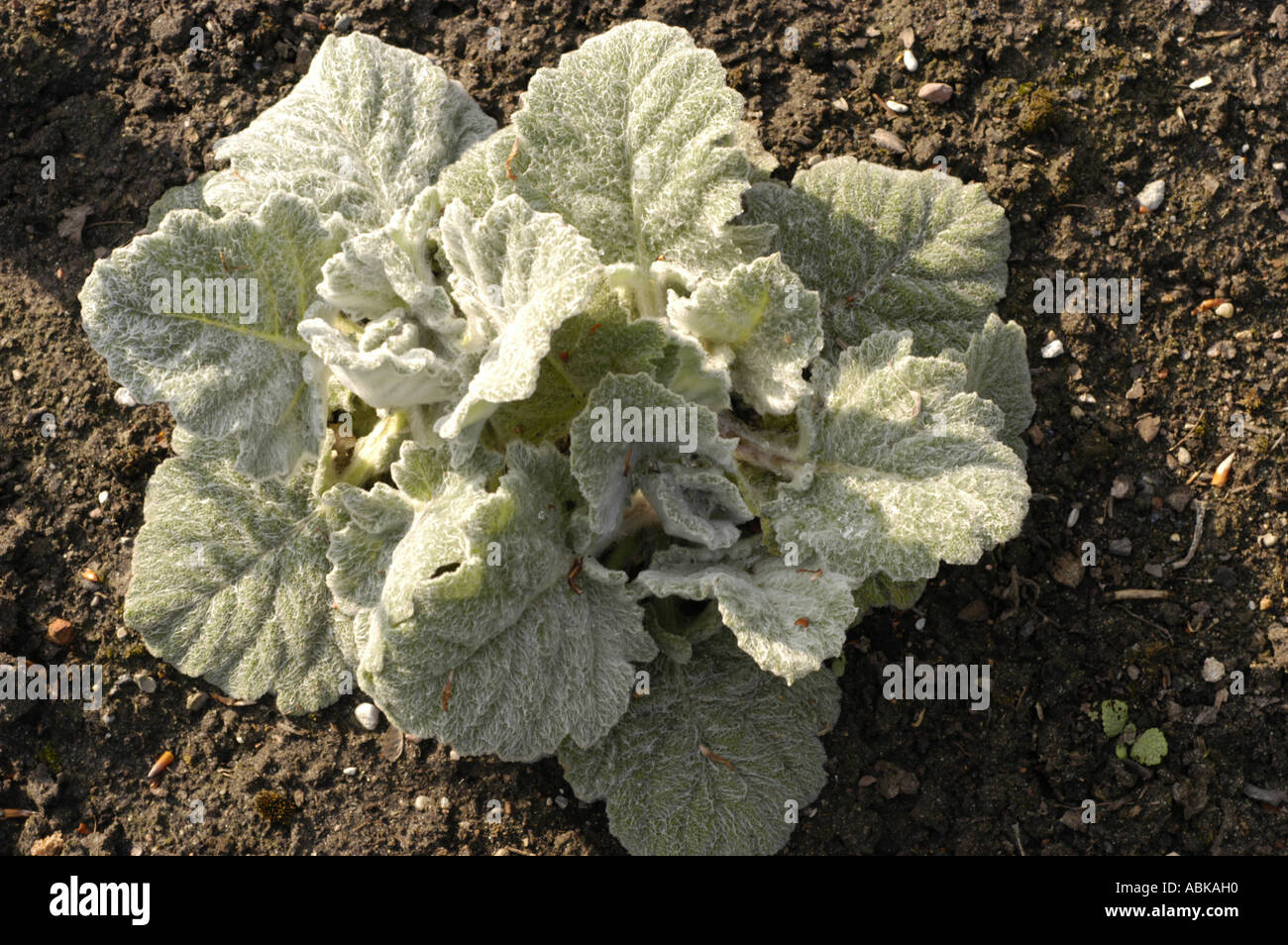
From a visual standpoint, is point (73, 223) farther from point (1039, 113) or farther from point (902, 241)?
point (1039, 113)

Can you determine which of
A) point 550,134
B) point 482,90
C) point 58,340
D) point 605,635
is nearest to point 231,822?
point 605,635

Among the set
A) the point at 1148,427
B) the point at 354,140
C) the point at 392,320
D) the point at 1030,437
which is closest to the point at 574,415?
the point at 392,320

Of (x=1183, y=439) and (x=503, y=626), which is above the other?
(x=1183, y=439)

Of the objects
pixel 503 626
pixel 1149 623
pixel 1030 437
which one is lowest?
pixel 1149 623

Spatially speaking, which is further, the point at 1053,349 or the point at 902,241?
the point at 1053,349

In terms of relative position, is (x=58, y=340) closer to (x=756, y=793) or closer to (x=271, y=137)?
(x=271, y=137)

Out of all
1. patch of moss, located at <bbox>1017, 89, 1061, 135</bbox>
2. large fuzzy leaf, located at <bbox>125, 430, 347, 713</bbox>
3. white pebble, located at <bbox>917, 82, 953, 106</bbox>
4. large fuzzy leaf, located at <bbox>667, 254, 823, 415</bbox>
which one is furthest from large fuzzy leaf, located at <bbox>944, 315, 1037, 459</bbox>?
large fuzzy leaf, located at <bbox>125, 430, 347, 713</bbox>

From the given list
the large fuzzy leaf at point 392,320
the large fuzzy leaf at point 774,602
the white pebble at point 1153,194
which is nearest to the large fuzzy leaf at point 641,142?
the large fuzzy leaf at point 392,320
